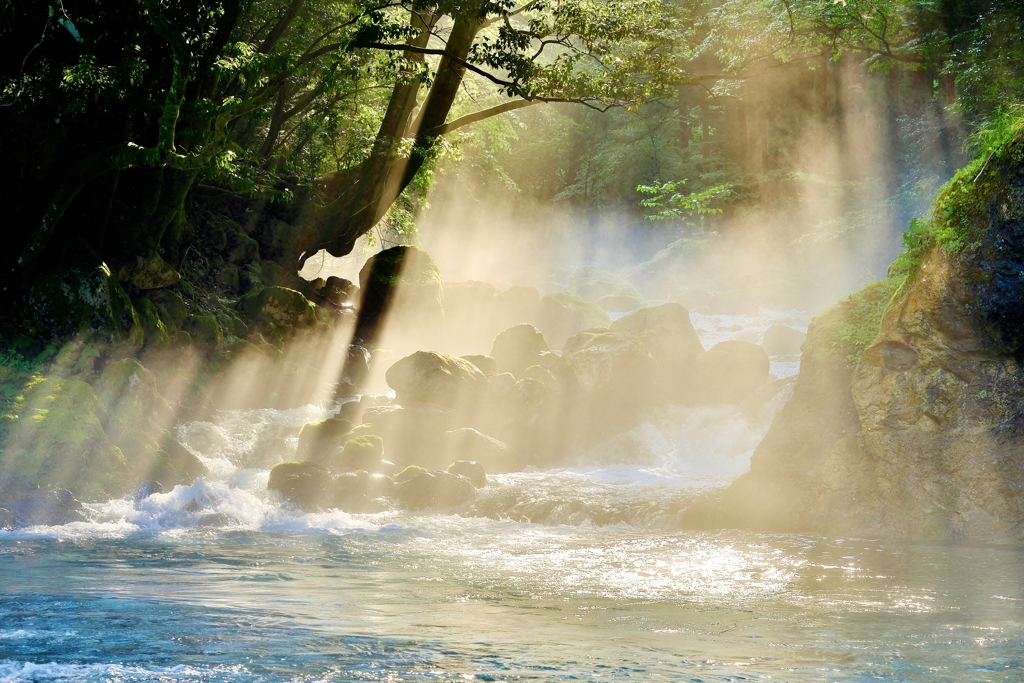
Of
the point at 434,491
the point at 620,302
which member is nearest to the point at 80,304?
the point at 434,491

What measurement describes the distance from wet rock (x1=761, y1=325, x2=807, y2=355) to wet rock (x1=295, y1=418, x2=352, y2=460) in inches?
568

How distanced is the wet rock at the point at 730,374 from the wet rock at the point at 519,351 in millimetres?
4133

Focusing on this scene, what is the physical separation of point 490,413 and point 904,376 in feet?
34.0

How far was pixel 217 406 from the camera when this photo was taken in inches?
733

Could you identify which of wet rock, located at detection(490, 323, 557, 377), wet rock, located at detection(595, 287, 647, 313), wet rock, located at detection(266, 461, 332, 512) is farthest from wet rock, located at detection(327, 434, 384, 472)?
wet rock, located at detection(595, 287, 647, 313)

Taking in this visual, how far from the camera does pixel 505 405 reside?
19250mm

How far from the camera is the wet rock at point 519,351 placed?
888 inches

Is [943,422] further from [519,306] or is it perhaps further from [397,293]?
[519,306]

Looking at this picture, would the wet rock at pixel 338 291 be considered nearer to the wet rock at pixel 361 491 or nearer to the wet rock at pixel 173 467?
the wet rock at pixel 173 467

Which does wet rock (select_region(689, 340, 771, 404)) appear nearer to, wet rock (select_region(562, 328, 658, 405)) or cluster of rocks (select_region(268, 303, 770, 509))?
cluster of rocks (select_region(268, 303, 770, 509))

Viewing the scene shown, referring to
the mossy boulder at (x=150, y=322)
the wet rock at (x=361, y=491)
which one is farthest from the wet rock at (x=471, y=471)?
the mossy boulder at (x=150, y=322)

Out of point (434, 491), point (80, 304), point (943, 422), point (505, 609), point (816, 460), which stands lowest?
point (505, 609)

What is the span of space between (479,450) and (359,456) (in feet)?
9.00

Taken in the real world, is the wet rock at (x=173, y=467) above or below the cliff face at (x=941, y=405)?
below
